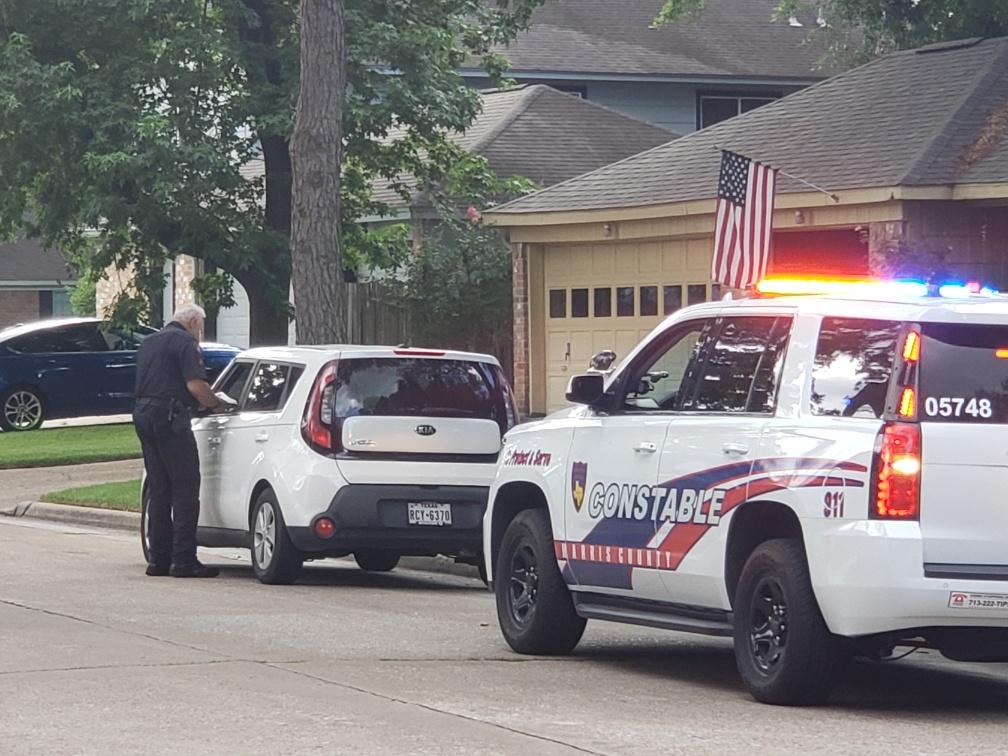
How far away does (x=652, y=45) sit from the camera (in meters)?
41.9

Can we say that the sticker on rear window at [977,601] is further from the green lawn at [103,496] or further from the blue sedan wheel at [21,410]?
the blue sedan wheel at [21,410]

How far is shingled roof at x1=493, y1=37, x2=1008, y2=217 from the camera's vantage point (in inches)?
883

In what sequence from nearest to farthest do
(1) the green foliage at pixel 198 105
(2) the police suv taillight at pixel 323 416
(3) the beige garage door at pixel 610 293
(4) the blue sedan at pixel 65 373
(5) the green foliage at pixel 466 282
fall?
1. (2) the police suv taillight at pixel 323 416
2. (3) the beige garage door at pixel 610 293
3. (1) the green foliage at pixel 198 105
4. (5) the green foliage at pixel 466 282
5. (4) the blue sedan at pixel 65 373

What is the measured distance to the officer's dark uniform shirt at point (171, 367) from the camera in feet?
48.6

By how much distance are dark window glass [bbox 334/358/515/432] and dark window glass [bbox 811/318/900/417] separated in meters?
5.43

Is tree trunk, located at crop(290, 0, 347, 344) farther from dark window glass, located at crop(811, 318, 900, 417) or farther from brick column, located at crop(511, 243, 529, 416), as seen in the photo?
dark window glass, located at crop(811, 318, 900, 417)

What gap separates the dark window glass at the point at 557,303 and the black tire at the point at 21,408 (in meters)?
7.80

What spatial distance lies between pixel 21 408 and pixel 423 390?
18.0m

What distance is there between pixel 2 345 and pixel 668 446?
73.3 ft

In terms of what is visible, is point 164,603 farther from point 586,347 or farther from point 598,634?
point 586,347

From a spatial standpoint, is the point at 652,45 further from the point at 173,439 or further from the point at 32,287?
the point at 173,439

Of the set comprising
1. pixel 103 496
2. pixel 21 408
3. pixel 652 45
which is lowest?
pixel 103 496

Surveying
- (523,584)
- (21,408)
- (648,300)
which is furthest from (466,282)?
(523,584)

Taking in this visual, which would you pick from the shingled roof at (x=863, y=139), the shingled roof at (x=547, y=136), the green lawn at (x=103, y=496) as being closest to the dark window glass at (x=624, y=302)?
the shingled roof at (x=863, y=139)
